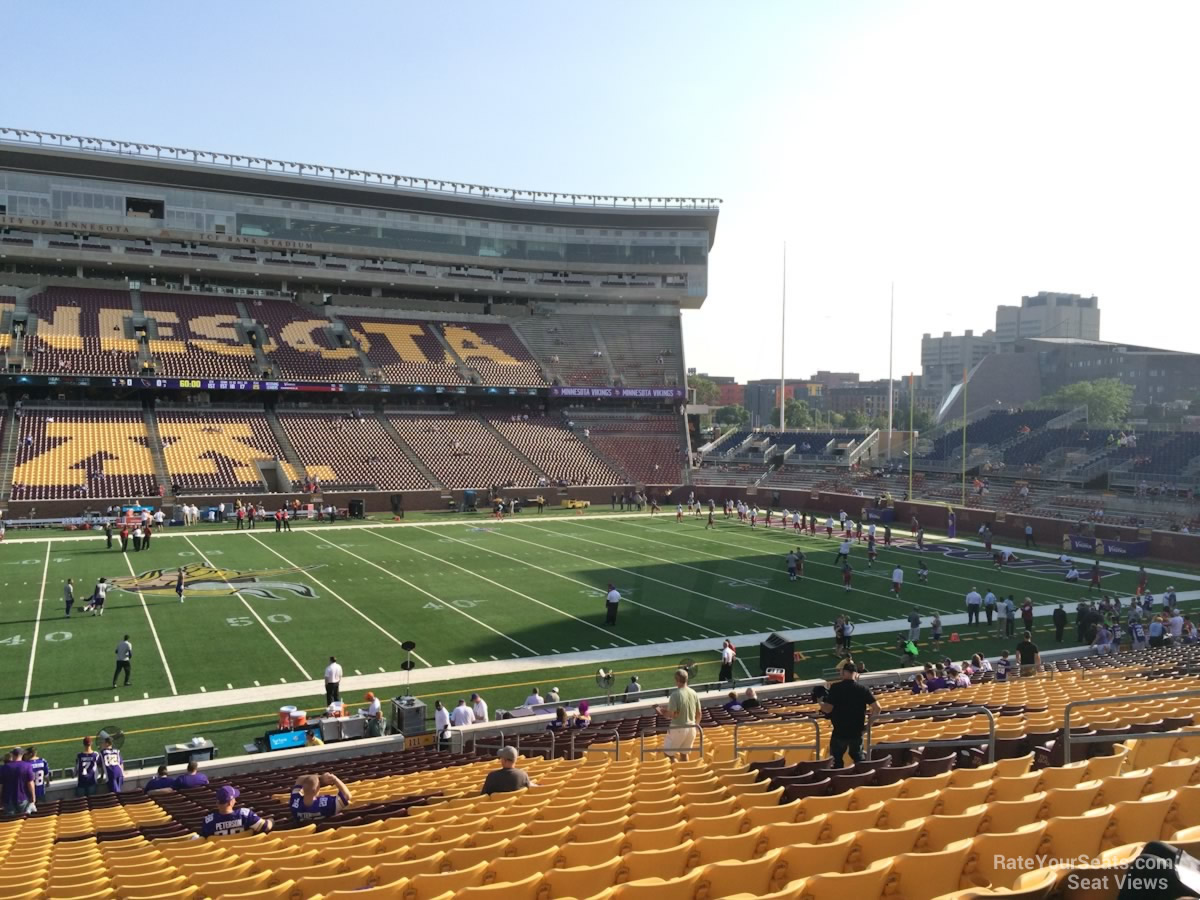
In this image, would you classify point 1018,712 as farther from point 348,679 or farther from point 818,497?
point 818,497

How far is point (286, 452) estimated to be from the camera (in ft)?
163

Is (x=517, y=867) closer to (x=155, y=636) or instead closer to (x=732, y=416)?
(x=155, y=636)

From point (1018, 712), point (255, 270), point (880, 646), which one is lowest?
point (880, 646)

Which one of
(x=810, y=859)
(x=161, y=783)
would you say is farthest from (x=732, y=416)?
(x=810, y=859)

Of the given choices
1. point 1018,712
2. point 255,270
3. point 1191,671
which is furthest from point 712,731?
point 255,270

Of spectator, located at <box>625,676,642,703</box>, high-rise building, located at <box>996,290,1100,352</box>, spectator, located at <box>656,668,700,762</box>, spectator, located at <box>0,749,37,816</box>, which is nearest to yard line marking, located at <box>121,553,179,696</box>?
spectator, located at <box>0,749,37,816</box>

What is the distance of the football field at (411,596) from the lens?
67.7ft

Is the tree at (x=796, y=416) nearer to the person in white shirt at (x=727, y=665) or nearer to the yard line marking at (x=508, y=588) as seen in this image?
the yard line marking at (x=508, y=588)

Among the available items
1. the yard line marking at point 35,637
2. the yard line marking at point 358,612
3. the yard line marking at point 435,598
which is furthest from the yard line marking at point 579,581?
the yard line marking at point 35,637

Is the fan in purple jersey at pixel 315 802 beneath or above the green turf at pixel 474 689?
above

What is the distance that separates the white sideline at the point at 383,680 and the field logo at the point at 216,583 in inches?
332

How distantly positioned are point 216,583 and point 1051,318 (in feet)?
625

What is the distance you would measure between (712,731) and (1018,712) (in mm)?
4085

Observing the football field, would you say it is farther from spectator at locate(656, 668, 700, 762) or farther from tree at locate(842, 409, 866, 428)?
tree at locate(842, 409, 866, 428)
